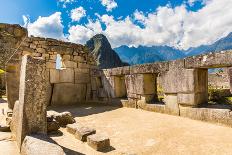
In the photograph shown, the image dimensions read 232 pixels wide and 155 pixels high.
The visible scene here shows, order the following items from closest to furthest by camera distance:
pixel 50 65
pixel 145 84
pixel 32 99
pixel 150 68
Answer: pixel 32 99, pixel 150 68, pixel 145 84, pixel 50 65

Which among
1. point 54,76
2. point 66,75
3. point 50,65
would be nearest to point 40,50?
point 50,65

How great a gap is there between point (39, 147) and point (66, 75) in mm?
6883

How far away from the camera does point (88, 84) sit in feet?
33.6

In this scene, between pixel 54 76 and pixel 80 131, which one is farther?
pixel 54 76

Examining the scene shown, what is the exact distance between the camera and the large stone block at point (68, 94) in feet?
30.9

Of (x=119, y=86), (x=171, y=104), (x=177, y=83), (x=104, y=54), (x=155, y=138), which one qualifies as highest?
(x=104, y=54)

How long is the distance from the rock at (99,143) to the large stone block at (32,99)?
88 cm

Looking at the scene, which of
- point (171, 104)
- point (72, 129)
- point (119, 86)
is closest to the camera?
point (72, 129)

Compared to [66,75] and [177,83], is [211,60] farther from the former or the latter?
[66,75]

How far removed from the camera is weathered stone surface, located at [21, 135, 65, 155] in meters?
2.83

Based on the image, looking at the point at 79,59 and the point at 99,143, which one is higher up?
the point at 79,59

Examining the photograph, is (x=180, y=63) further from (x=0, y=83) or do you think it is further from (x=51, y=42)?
(x=0, y=83)

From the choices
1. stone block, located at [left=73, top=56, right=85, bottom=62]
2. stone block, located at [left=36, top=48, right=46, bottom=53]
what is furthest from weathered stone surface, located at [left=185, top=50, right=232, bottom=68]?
stone block, located at [left=36, top=48, right=46, bottom=53]

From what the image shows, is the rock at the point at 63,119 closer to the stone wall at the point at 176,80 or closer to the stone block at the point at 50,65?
the stone wall at the point at 176,80
